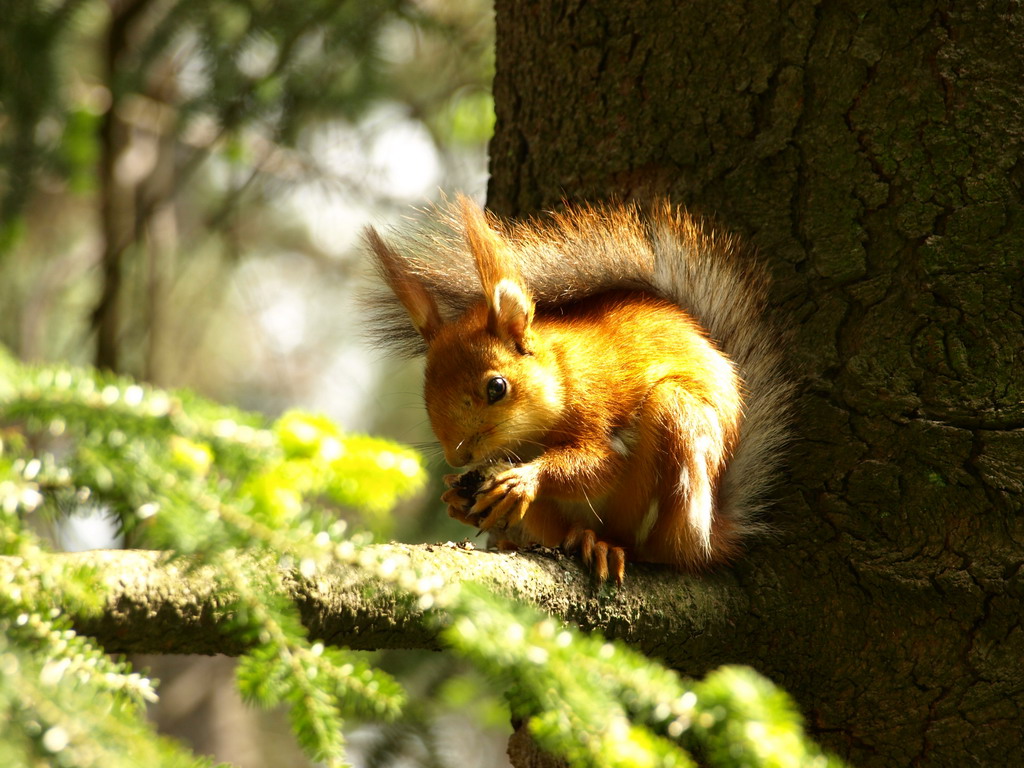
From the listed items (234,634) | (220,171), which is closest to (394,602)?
(234,634)

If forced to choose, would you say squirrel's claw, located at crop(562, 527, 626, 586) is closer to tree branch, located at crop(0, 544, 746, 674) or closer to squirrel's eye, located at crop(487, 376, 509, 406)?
tree branch, located at crop(0, 544, 746, 674)

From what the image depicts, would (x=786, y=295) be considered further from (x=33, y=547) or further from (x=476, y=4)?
(x=476, y=4)

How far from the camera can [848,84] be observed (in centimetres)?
120

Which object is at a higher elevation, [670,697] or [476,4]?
[476,4]

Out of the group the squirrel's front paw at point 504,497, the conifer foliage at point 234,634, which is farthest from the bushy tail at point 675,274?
the conifer foliage at point 234,634

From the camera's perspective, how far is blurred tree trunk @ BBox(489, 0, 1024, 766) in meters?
1.08

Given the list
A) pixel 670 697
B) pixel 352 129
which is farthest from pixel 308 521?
pixel 352 129

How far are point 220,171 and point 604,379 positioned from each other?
9.15 ft

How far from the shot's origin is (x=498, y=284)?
4.30ft

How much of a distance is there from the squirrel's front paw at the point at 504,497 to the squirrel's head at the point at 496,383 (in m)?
0.16

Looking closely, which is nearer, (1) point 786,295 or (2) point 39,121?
(1) point 786,295

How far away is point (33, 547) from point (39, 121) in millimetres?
1595

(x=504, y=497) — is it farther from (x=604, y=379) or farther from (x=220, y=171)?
(x=220, y=171)

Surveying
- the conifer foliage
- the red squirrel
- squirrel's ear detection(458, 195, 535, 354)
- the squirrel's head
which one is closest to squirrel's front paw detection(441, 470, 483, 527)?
the red squirrel
